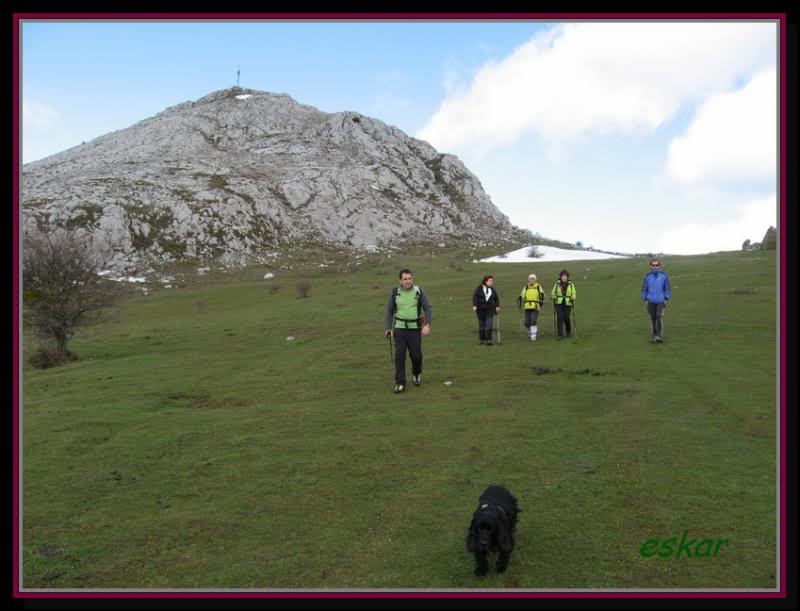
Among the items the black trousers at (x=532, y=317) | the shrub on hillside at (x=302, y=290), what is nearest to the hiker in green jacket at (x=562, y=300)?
the black trousers at (x=532, y=317)

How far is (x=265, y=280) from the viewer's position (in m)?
58.9

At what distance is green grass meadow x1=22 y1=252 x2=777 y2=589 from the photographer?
7.31m

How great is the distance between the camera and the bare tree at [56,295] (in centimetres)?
2589

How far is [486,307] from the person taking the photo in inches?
918

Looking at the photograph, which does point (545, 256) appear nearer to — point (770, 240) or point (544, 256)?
point (544, 256)

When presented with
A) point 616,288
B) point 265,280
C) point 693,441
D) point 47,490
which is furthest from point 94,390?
point 265,280

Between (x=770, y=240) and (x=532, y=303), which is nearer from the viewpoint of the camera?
(x=532, y=303)

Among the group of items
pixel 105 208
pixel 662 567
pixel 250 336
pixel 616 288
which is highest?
pixel 105 208

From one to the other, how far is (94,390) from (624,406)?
589 inches

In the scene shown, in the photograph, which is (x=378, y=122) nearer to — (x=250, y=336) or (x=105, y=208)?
(x=105, y=208)

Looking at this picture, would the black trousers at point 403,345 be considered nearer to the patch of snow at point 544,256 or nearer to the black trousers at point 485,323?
the black trousers at point 485,323

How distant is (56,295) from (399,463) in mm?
21950

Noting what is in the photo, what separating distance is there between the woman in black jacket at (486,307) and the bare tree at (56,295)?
17.2 meters

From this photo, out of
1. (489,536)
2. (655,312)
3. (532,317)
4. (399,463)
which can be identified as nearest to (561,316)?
(532,317)
